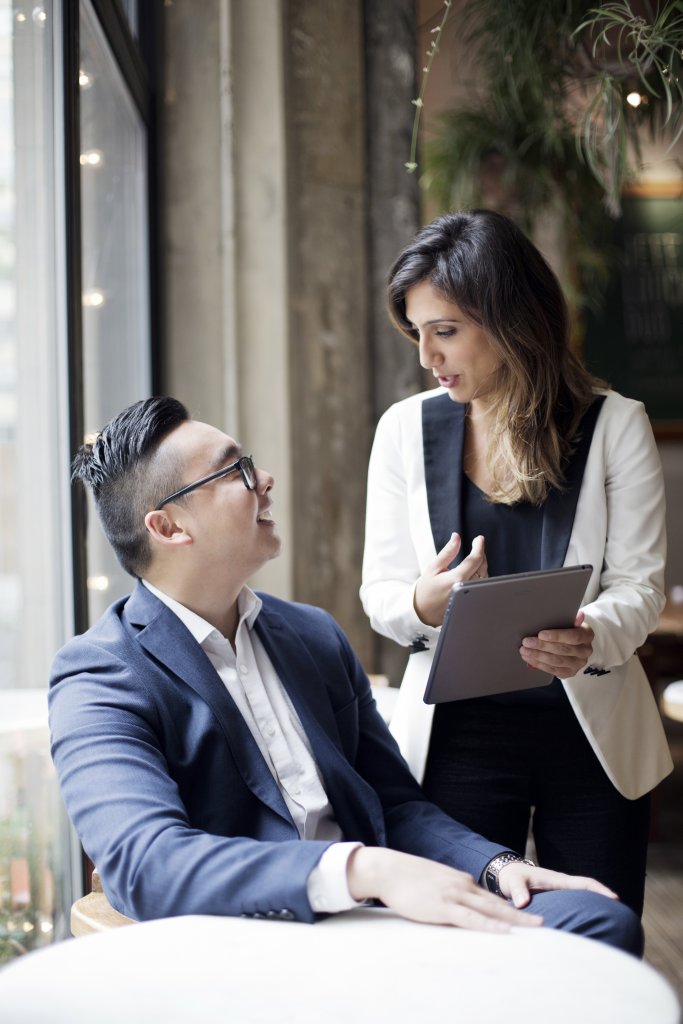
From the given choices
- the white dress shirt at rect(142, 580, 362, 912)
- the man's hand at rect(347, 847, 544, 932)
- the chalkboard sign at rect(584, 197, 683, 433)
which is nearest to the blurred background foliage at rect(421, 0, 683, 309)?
the chalkboard sign at rect(584, 197, 683, 433)

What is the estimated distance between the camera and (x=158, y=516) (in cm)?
166

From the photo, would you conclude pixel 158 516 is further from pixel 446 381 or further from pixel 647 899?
pixel 647 899

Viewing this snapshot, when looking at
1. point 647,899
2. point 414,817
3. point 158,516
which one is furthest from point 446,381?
point 647,899

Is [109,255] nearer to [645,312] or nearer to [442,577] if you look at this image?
[442,577]

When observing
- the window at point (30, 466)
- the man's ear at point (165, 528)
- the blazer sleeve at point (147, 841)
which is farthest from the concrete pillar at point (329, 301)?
the blazer sleeve at point (147, 841)

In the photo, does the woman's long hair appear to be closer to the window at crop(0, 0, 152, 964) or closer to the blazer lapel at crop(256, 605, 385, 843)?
the blazer lapel at crop(256, 605, 385, 843)

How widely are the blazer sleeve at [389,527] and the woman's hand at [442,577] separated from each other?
11cm

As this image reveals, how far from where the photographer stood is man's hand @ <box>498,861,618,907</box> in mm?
1448

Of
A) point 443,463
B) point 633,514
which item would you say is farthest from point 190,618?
point 633,514

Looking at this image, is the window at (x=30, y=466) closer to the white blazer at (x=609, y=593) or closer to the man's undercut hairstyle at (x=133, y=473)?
the man's undercut hairstyle at (x=133, y=473)

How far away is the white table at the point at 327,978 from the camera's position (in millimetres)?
967

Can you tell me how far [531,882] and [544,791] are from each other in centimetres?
35

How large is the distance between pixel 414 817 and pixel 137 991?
2.53 feet

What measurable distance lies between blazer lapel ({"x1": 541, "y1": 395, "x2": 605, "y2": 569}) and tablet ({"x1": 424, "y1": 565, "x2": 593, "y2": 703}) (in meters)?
0.16
